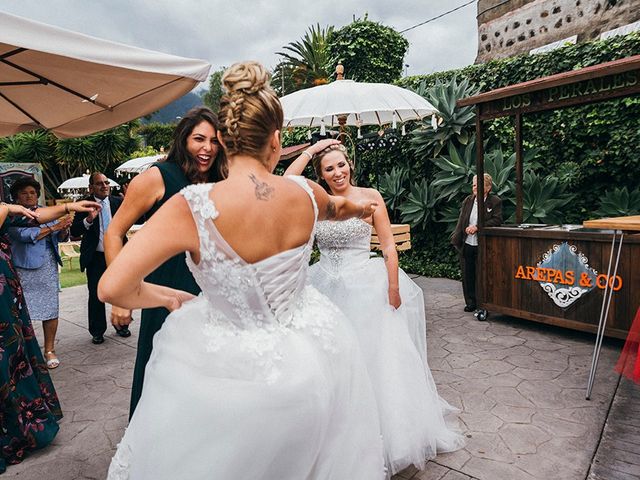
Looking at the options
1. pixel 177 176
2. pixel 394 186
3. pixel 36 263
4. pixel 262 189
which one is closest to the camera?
pixel 262 189

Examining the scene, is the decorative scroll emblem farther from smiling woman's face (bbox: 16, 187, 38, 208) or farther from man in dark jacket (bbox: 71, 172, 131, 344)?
smiling woman's face (bbox: 16, 187, 38, 208)

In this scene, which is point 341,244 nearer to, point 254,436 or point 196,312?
point 196,312

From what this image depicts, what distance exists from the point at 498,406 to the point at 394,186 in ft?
22.0

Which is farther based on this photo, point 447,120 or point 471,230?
point 447,120

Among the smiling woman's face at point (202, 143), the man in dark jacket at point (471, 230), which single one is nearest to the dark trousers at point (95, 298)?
the smiling woman's face at point (202, 143)

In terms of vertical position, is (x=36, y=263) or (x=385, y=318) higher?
→ (x=36, y=263)

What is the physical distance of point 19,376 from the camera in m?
3.17

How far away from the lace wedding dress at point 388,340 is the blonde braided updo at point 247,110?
1663mm

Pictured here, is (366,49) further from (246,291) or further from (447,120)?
(246,291)

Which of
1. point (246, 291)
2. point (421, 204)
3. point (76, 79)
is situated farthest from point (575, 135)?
point (246, 291)

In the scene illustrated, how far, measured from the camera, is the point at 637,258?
14.9ft

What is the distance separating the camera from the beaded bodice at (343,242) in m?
3.18

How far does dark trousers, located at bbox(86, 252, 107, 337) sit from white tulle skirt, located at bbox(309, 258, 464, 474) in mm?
3494

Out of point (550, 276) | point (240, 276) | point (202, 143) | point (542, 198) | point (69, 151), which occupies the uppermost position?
point (69, 151)
